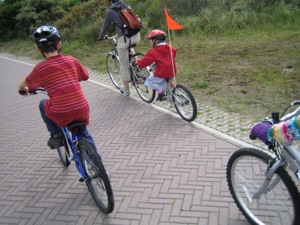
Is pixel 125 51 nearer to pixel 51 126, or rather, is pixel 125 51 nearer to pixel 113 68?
pixel 113 68

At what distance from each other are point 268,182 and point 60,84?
7.58ft

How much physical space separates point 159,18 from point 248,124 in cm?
955

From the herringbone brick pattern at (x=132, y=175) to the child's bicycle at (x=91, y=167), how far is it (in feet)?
0.61

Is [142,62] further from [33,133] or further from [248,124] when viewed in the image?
[33,133]

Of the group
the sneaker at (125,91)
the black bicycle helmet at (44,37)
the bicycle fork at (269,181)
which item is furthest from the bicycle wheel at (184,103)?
the black bicycle helmet at (44,37)

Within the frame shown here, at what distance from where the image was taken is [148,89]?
24.0 ft

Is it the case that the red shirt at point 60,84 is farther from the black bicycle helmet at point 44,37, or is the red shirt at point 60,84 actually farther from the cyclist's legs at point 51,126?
the cyclist's legs at point 51,126

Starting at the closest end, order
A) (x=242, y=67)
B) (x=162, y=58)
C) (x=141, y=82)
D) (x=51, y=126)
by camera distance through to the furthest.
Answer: (x=51, y=126), (x=162, y=58), (x=141, y=82), (x=242, y=67)

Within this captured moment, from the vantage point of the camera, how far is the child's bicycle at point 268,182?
2680mm

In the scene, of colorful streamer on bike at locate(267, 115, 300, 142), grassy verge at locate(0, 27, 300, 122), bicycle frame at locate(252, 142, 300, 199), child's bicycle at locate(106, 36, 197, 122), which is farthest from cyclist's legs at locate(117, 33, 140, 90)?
colorful streamer on bike at locate(267, 115, 300, 142)

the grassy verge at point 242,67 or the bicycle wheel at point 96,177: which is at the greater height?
the bicycle wheel at point 96,177

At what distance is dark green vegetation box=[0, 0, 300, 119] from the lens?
658cm

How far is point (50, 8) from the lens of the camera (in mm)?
20938

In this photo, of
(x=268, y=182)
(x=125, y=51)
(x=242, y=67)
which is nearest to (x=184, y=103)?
(x=125, y=51)
